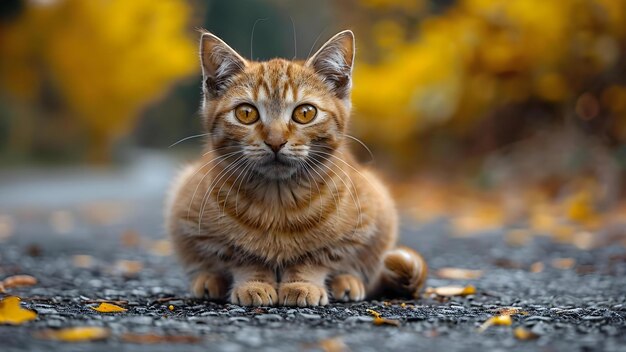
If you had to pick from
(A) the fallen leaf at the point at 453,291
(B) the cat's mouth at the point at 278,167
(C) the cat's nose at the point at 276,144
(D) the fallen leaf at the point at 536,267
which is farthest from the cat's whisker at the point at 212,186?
(D) the fallen leaf at the point at 536,267

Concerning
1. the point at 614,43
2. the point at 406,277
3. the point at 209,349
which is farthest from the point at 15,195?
the point at 209,349

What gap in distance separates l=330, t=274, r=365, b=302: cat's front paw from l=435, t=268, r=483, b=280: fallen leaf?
1351 mm

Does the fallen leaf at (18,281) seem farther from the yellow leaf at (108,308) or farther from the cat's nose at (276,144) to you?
the cat's nose at (276,144)

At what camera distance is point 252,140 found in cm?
317

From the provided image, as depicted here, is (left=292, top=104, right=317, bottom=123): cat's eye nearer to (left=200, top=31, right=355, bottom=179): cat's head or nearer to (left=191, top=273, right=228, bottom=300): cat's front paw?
(left=200, top=31, right=355, bottom=179): cat's head

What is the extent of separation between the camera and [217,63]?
3.53 metres

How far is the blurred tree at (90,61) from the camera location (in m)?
18.7

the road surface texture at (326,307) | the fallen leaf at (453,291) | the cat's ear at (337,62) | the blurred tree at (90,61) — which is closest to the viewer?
the road surface texture at (326,307)

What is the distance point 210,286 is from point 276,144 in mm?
817

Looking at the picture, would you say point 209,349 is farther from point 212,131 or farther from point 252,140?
point 212,131

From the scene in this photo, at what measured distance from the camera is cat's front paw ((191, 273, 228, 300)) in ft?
11.4

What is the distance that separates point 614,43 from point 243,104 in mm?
5587

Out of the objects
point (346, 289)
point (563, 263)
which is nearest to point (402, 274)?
point (346, 289)

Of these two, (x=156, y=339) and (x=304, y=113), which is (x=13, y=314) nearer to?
(x=156, y=339)
